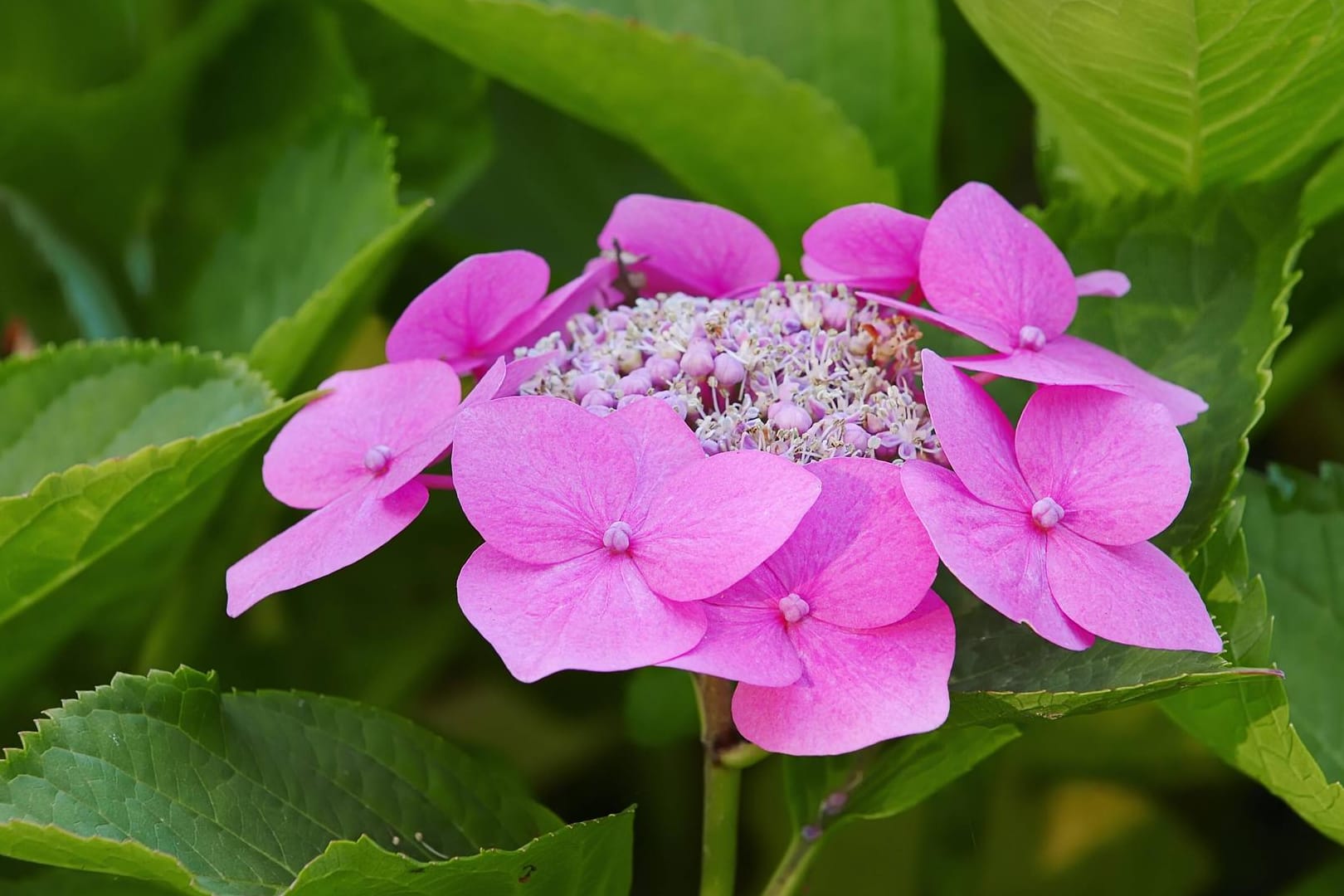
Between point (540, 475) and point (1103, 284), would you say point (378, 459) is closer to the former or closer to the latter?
point (540, 475)

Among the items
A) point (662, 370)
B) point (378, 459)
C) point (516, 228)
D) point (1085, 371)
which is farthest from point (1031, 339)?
point (516, 228)

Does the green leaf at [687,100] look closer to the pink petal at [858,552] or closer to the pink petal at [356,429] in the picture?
the pink petal at [356,429]

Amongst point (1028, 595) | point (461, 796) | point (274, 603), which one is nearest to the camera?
point (1028, 595)

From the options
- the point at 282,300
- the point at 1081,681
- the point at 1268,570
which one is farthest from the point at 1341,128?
the point at 282,300

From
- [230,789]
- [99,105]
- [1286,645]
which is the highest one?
[99,105]

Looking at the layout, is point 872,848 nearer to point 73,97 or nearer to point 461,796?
point 461,796
